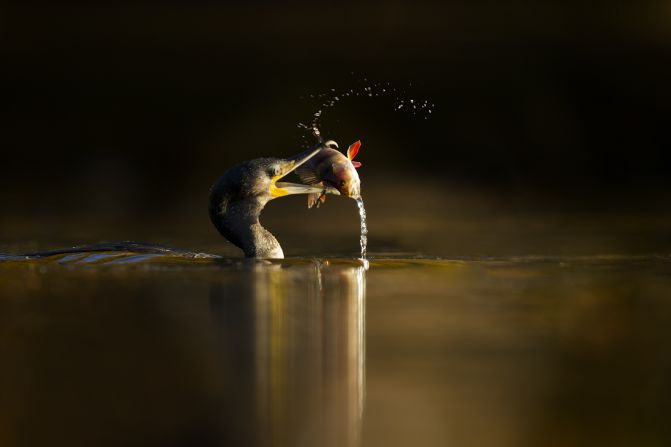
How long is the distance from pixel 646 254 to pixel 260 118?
10.8 m

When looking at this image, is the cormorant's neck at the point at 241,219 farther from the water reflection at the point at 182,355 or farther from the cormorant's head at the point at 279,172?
the water reflection at the point at 182,355

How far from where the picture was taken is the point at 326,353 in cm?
724

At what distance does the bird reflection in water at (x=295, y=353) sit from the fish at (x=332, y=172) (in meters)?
0.60

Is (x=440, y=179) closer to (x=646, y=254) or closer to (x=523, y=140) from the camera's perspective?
(x=523, y=140)

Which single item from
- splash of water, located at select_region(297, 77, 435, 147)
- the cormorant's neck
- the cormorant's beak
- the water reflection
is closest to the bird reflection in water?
the water reflection

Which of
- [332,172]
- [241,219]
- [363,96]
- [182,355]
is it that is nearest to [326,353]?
[182,355]

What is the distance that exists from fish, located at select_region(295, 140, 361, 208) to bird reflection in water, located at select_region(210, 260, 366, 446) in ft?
1.97

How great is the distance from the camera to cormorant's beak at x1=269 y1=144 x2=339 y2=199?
10.4m

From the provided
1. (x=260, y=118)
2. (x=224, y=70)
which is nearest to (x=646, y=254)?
(x=260, y=118)

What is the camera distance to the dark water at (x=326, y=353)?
19.4 ft

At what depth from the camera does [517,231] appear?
555 inches

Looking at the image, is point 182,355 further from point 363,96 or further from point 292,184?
point 363,96

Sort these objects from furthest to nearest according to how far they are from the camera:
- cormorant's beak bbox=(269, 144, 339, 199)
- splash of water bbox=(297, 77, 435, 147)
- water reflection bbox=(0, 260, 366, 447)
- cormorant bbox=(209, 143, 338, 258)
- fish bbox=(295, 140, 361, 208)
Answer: splash of water bbox=(297, 77, 435, 147) < cormorant bbox=(209, 143, 338, 258) < cormorant's beak bbox=(269, 144, 339, 199) < fish bbox=(295, 140, 361, 208) < water reflection bbox=(0, 260, 366, 447)

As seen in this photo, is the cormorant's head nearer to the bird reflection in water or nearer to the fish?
the fish
